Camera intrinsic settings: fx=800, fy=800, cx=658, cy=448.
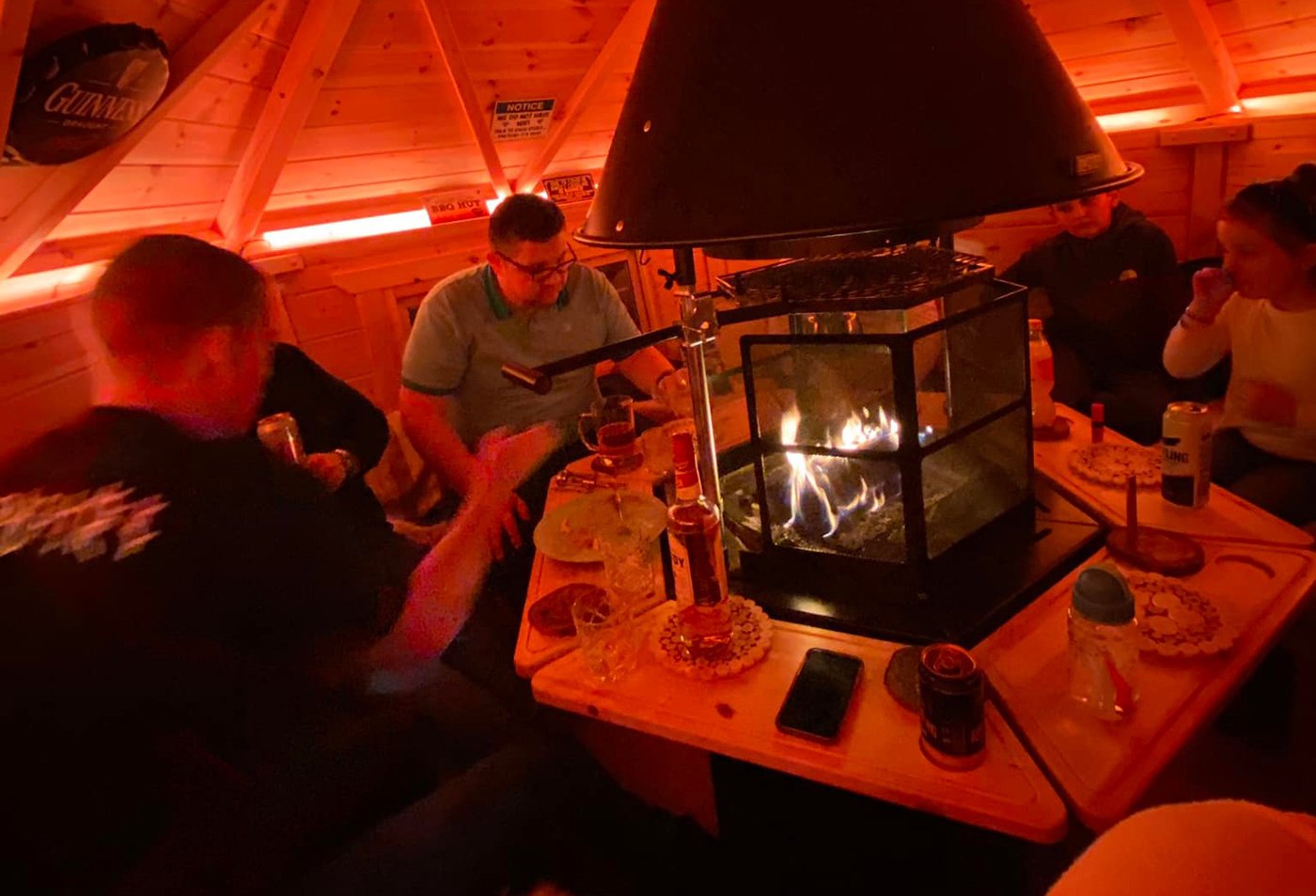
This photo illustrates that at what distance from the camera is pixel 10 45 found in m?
1.26

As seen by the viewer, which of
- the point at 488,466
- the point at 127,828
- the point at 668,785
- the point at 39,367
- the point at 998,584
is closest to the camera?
the point at 127,828

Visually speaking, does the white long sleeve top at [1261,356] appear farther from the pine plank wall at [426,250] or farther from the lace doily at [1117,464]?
the pine plank wall at [426,250]

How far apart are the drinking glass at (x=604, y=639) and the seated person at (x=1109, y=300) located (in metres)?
2.03

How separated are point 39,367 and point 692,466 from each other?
163cm

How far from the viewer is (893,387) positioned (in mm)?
1086

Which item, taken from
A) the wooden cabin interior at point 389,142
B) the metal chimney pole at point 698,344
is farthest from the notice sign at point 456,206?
the metal chimney pole at point 698,344

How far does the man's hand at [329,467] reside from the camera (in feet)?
5.54

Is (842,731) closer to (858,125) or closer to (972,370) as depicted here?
(972,370)

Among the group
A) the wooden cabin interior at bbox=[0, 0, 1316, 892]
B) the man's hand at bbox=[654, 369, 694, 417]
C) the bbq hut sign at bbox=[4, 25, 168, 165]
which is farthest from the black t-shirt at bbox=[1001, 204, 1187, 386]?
the bbq hut sign at bbox=[4, 25, 168, 165]

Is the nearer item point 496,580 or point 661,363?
point 496,580

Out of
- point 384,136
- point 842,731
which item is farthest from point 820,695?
point 384,136

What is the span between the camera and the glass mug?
5.51ft

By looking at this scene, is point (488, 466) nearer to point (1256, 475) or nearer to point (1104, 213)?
point (1256, 475)

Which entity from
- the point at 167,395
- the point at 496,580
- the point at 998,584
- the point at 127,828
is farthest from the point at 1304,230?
the point at 127,828
